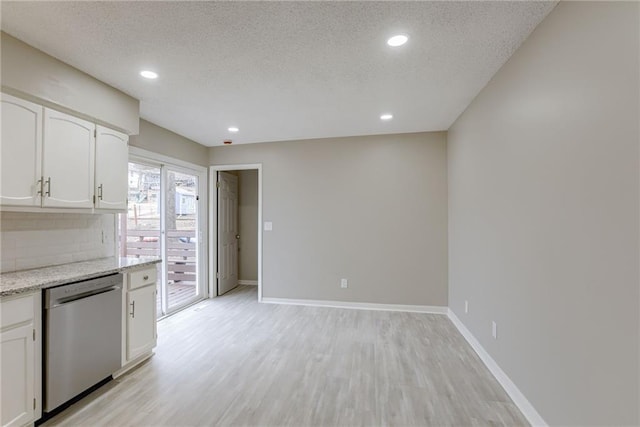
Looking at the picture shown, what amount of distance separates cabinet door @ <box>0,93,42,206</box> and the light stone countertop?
0.52m

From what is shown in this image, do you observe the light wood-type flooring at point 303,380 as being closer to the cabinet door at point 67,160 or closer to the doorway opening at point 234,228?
the doorway opening at point 234,228

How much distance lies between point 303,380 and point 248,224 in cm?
389

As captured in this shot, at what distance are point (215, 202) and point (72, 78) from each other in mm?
2764

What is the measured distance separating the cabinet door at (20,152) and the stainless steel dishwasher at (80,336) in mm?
700

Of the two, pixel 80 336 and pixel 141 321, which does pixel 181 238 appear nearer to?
pixel 141 321

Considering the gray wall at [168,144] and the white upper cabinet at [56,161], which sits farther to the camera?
the gray wall at [168,144]

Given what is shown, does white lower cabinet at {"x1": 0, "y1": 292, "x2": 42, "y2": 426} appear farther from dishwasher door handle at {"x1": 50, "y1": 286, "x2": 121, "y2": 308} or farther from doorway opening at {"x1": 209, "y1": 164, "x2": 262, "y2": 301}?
doorway opening at {"x1": 209, "y1": 164, "x2": 262, "y2": 301}

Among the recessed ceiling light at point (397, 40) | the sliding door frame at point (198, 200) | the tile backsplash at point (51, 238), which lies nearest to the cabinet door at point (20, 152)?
the tile backsplash at point (51, 238)

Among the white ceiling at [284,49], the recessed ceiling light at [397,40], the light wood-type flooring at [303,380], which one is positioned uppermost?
the white ceiling at [284,49]

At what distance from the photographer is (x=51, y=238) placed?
8.20 feet

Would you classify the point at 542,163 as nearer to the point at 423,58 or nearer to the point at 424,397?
the point at 423,58

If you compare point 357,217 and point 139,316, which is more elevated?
point 357,217

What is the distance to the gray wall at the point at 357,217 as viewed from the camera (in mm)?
4130

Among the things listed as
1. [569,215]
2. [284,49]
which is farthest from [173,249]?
[569,215]
